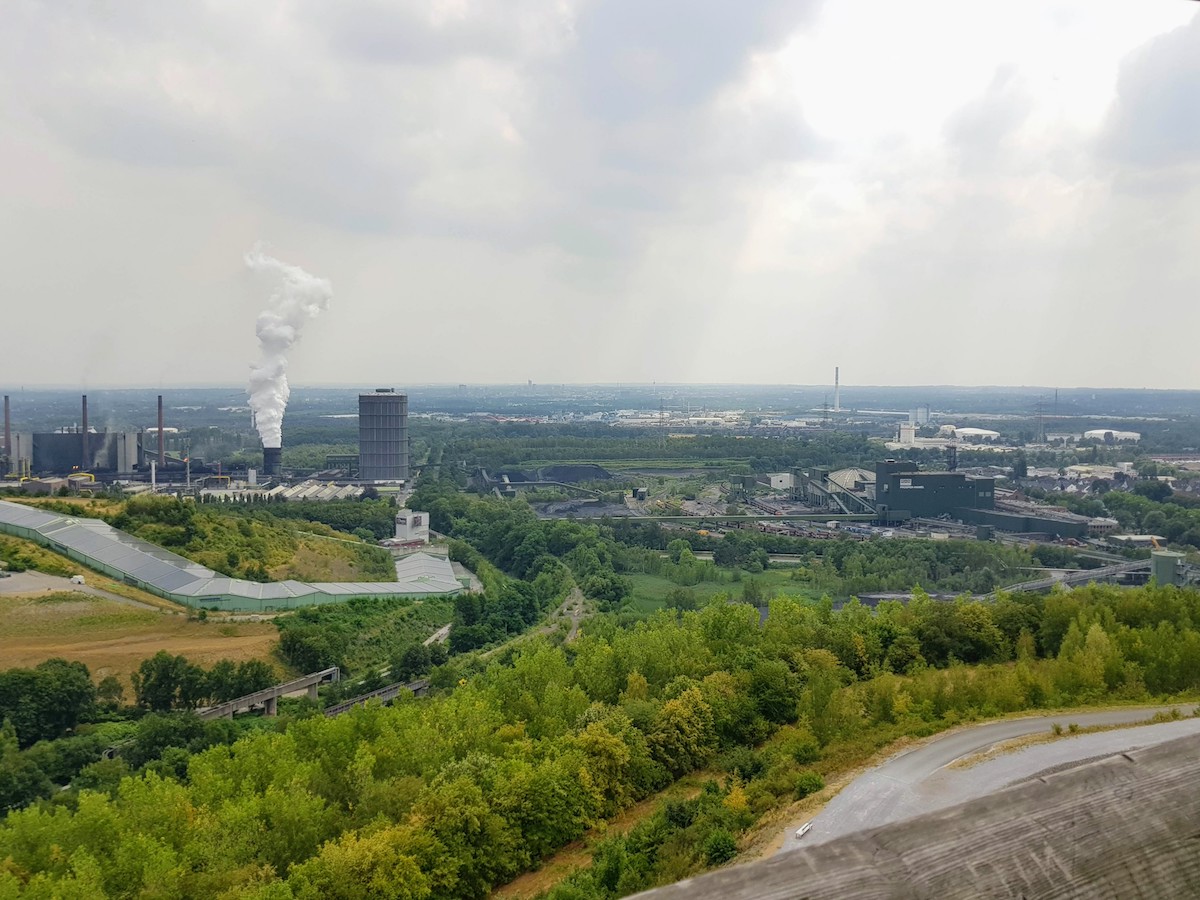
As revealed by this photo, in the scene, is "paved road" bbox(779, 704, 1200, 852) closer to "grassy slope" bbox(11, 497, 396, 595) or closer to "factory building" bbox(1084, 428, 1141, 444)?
"grassy slope" bbox(11, 497, 396, 595)

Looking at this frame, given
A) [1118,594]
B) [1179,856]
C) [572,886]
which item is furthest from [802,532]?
[1179,856]

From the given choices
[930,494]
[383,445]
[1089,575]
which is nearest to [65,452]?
[383,445]

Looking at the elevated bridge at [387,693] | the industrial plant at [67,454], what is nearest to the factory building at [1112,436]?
the industrial plant at [67,454]

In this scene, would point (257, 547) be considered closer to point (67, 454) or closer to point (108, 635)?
point (108, 635)

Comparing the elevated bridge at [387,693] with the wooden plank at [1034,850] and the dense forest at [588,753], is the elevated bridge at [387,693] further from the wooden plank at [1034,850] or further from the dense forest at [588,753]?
the wooden plank at [1034,850]

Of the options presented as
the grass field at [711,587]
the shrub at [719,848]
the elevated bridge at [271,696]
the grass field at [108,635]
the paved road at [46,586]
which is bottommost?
the elevated bridge at [271,696]

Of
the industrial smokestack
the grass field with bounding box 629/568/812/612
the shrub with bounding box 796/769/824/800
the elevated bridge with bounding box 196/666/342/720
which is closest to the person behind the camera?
the shrub with bounding box 796/769/824/800

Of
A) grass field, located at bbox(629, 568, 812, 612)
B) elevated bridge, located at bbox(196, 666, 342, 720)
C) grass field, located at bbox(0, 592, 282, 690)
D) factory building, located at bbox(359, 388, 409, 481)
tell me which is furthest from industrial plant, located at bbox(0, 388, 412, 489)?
elevated bridge, located at bbox(196, 666, 342, 720)
